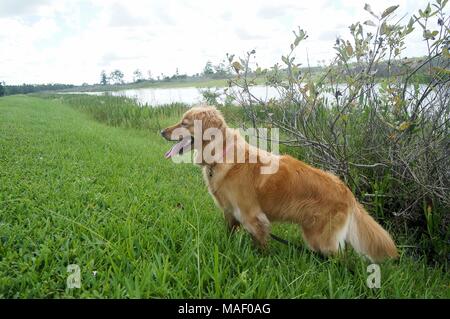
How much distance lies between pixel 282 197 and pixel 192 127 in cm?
109

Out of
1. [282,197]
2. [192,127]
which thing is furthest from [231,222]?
[192,127]

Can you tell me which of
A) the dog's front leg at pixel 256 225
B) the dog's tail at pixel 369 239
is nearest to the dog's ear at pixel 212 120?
the dog's front leg at pixel 256 225

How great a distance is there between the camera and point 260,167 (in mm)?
2850

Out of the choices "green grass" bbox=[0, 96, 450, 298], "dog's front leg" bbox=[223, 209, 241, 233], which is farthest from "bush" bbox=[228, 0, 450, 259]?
"dog's front leg" bbox=[223, 209, 241, 233]

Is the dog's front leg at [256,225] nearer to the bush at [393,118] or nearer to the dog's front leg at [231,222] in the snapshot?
the dog's front leg at [231,222]

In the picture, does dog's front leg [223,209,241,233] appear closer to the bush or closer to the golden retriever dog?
the golden retriever dog

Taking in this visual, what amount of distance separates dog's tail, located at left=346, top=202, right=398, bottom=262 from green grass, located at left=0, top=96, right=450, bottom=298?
0.36 ft

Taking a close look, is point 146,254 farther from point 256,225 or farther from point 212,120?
point 212,120

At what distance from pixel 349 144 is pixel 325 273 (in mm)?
2287

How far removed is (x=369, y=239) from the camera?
8.80 ft

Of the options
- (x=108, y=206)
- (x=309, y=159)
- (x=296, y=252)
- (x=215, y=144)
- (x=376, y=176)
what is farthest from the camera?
(x=309, y=159)
